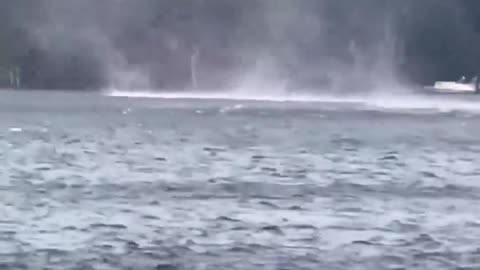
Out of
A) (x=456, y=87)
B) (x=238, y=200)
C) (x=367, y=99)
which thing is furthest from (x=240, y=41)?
(x=238, y=200)

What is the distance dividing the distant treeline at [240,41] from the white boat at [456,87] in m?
2.32

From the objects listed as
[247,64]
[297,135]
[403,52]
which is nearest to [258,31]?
[247,64]

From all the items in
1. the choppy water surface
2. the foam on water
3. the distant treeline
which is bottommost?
the foam on water

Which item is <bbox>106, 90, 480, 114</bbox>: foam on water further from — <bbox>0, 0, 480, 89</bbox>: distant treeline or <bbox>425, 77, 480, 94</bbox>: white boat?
<bbox>425, 77, 480, 94</bbox>: white boat

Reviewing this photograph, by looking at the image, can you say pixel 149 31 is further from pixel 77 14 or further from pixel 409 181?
pixel 409 181

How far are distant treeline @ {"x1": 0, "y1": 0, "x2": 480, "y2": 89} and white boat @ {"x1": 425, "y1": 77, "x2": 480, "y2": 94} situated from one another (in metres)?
2.32

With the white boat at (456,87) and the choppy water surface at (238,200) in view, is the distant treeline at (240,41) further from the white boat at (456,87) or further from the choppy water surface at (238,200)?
the choppy water surface at (238,200)

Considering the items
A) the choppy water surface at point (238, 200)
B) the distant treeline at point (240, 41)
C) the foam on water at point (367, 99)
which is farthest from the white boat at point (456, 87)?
the choppy water surface at point (238, 200)

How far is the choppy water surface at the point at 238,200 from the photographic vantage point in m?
29.3

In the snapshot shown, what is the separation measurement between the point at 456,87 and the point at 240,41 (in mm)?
24025

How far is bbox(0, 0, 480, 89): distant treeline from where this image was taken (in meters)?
155

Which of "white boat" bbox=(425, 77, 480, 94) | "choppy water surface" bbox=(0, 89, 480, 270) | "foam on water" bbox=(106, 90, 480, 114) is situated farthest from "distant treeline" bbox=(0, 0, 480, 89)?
"choppy water surface" bbox=(0, 89, 480, 270)

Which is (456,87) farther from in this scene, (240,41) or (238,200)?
(238,200)

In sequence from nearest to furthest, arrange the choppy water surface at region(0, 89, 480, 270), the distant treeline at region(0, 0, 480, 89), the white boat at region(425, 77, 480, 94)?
the choppy water surface at region(0, 89, 480, 270) → the distant treeline at region(0, 0, 480, 89) → the white boat at region(425, 77, 480, 94)
